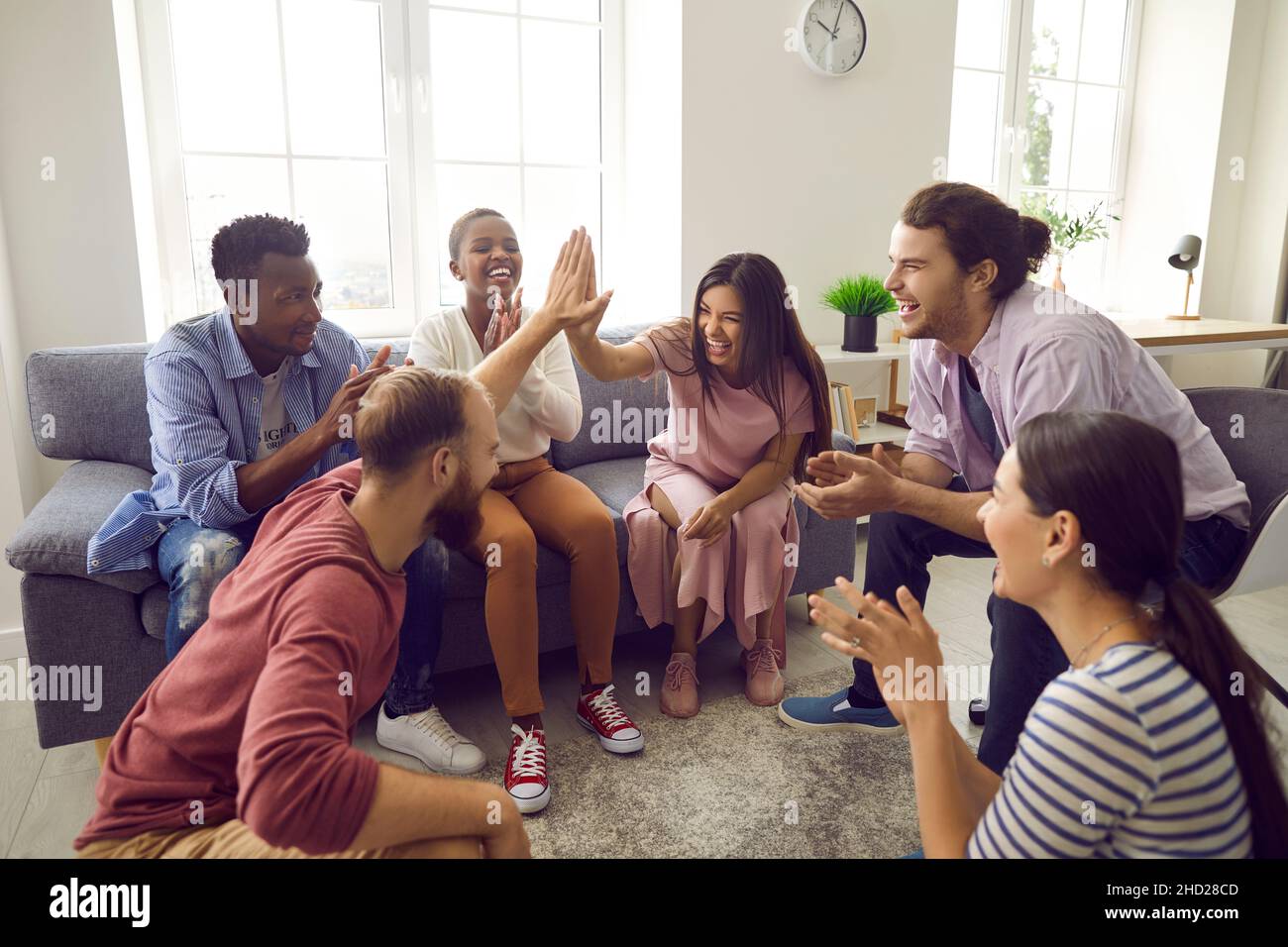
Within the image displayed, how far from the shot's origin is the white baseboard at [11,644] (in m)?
2.43

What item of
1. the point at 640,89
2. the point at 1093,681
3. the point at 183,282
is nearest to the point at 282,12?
the point at 183,282

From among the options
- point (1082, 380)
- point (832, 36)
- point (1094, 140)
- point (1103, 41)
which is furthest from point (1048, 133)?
point (1082, 380)

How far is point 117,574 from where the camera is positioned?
73.5 inches

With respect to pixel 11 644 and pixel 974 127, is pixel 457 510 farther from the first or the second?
pixel 974 127

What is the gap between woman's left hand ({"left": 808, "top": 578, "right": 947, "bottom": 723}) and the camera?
3.48 feet

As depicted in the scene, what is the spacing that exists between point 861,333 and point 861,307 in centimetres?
9

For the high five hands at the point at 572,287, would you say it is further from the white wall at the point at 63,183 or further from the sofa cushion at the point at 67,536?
the white wall at the point at 63,183

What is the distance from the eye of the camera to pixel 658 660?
2.47 meters

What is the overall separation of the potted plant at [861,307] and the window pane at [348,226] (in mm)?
1628

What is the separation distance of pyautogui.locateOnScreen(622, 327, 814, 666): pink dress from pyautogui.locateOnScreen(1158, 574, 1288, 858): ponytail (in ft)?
4.21

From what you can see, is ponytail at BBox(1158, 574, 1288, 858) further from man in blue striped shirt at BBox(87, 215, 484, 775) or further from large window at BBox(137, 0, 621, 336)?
large window at BBox(137, 0, 621, 336)

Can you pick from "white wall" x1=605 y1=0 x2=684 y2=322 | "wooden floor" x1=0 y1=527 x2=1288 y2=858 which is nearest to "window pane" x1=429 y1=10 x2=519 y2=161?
"white wall" x1=605 y1=0 x2=684 y2=322
